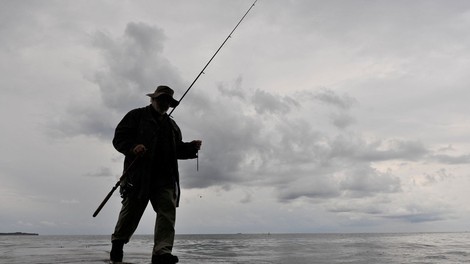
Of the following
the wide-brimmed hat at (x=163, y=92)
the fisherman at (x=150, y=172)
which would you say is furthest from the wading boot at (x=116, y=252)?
the wide-brimmed hat at (x=163, y=92)

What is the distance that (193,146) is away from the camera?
18.1ft

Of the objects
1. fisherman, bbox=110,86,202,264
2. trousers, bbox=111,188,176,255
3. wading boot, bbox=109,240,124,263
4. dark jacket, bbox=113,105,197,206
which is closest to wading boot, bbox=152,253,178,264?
fisherman, bbox=110,86,202,264

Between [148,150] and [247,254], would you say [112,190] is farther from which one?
[247,254]

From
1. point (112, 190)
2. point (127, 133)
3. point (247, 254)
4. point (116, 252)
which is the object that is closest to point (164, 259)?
point (116, 252)

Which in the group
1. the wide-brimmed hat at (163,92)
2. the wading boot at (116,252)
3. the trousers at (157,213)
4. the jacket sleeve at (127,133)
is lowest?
the wading boot at (116,252)

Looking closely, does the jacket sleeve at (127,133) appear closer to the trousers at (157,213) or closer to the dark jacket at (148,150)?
the dark jacket at (148,150)

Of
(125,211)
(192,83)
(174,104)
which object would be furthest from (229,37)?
(125,211)

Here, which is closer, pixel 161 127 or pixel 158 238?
pixel 158 238

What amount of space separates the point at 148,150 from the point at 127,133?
0.35 meters

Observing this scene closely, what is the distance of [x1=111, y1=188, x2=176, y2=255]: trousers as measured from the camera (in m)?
4.89

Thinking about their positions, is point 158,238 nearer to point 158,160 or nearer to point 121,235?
point 121,235

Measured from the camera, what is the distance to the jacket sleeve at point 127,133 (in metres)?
5.06

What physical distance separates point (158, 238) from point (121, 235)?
50 centimetres

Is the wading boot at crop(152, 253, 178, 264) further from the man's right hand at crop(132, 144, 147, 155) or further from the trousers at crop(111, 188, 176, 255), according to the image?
the man's right hand at crop(132, 144, 147, 155)
